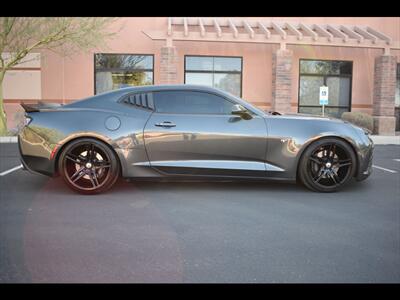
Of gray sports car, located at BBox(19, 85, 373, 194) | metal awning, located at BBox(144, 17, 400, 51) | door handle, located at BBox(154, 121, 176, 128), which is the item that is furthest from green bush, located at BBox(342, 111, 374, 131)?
door handle, located at BBox(154, 121, 176, 128)

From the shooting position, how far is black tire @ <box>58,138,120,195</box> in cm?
566

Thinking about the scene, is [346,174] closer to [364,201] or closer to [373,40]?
[364,201]

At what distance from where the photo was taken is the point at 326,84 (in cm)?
1855

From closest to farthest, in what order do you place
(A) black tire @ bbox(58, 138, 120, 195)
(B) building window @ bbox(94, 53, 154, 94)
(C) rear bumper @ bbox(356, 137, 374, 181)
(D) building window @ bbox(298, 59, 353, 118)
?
(A) black tire @ bbox(58, 138, 120, 195) → (C) rear bumper @ bbox(356, 137, 374, 181) → (B) building window @ bbox(94, 53, 154, 94) → (D) building window @ bbox(298, 59, 353, 118)

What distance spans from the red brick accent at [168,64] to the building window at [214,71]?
1.41 metres

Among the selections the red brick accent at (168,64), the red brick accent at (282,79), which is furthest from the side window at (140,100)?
the red brick accent at (282,79)

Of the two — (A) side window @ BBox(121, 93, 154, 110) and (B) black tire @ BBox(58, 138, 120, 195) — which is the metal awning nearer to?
(A) side window @ BBox(121, 93, 154, 110)

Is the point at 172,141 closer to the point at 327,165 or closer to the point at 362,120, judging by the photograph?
the point at 327,165

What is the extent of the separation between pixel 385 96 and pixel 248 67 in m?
5.33

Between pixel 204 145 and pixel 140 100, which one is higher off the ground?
pixel 140 100

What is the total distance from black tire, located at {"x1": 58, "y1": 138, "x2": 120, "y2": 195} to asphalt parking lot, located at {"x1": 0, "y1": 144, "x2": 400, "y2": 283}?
0.60ft

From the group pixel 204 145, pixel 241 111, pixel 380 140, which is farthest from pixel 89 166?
pixel 380 140

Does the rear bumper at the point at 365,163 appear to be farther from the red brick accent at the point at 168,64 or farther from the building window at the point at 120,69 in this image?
the building window at the point at 120,69

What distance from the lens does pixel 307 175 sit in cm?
589
